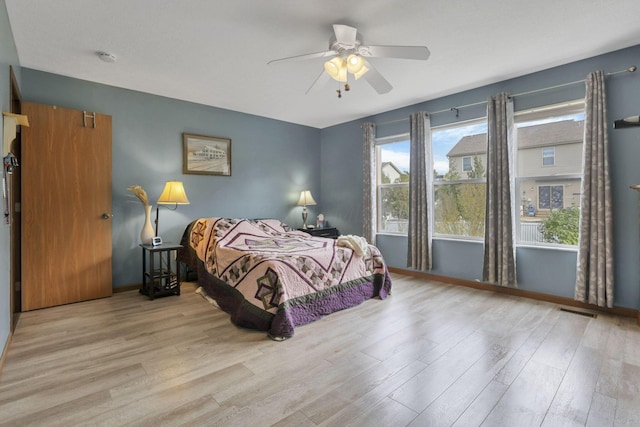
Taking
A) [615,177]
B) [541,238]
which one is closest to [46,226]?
[541,238]

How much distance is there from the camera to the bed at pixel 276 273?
259 cm

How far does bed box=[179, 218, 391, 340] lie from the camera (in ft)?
8.50

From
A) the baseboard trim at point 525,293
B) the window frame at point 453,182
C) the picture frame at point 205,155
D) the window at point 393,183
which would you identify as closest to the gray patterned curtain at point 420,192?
the window frame at point 453,182

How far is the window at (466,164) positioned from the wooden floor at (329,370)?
6.17ft

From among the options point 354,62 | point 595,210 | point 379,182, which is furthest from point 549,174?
point 354,62

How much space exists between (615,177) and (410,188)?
2.13 metres

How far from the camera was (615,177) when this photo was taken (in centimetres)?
295

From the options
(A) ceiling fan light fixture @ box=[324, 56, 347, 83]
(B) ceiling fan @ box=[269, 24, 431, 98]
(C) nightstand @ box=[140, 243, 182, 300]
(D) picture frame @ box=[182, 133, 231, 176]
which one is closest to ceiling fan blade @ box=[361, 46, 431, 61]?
(B) ceiling fan @ box=[269, 24, 431, 98]

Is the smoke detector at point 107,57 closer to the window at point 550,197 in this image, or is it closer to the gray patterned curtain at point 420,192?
the gray patterned curtain at point 420,192

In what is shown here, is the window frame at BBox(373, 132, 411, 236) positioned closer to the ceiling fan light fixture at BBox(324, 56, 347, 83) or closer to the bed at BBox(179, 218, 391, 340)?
the bed at BBox(179, 218, 391, 340)

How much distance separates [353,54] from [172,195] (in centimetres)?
264

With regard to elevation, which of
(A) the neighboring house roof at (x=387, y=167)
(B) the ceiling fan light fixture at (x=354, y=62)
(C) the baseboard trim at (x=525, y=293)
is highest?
(B) the ceiling fan light fixture at (x=354, y=62)

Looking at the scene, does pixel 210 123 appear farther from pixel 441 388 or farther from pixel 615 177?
pixel 615 177

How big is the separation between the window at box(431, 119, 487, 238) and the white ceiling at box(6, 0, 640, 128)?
2.20 feet
